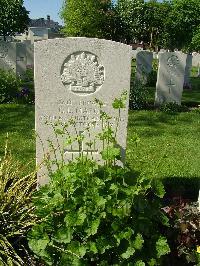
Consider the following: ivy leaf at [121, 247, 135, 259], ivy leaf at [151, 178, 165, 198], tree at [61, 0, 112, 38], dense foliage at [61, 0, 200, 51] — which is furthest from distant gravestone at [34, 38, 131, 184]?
dense foliage at [61, 0, 200, 51]

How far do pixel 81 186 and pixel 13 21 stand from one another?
35068mm

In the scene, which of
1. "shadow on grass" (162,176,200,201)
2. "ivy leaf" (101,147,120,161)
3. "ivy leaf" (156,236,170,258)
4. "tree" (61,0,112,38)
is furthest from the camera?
"tree" (61,0,112,38)

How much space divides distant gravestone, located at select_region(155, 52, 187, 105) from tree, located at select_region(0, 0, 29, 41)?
27.6 metres

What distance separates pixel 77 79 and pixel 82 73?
0.27 ft

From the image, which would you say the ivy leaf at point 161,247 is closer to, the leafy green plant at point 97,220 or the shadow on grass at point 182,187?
the leafy green plant at point 97,220

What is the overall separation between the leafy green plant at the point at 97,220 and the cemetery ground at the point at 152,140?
1089 millimetres

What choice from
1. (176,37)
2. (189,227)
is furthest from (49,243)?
(176,37)

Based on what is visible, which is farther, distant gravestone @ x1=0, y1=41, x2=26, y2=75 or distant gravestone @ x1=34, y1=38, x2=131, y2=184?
distant gravestone @ x1=0, y1=41, x2=26, y2=75

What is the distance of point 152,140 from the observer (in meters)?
7.21

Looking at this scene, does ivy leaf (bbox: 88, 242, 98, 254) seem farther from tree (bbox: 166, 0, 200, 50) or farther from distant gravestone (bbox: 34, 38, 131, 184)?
tree (bbox: 166, 0, 200, 50)

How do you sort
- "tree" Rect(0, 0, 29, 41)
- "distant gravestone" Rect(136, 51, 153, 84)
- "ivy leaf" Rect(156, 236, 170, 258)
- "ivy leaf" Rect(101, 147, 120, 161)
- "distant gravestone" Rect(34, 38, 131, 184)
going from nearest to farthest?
"ivy leaf" Rect(156, 236, 170, 258), "ivy leaf" Rect(101, 147, 120, 161), "distant gravestone" Rect(34, 38, 131, 184), "distant gravestone" Rect(136, 51, 153, 84), "tree" Rect(0, 0, 29, 41)

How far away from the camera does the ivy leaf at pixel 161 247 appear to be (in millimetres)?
3186

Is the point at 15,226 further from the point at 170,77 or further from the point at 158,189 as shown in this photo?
the point at 170,77

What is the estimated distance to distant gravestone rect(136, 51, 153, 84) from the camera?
13190 millimetres
